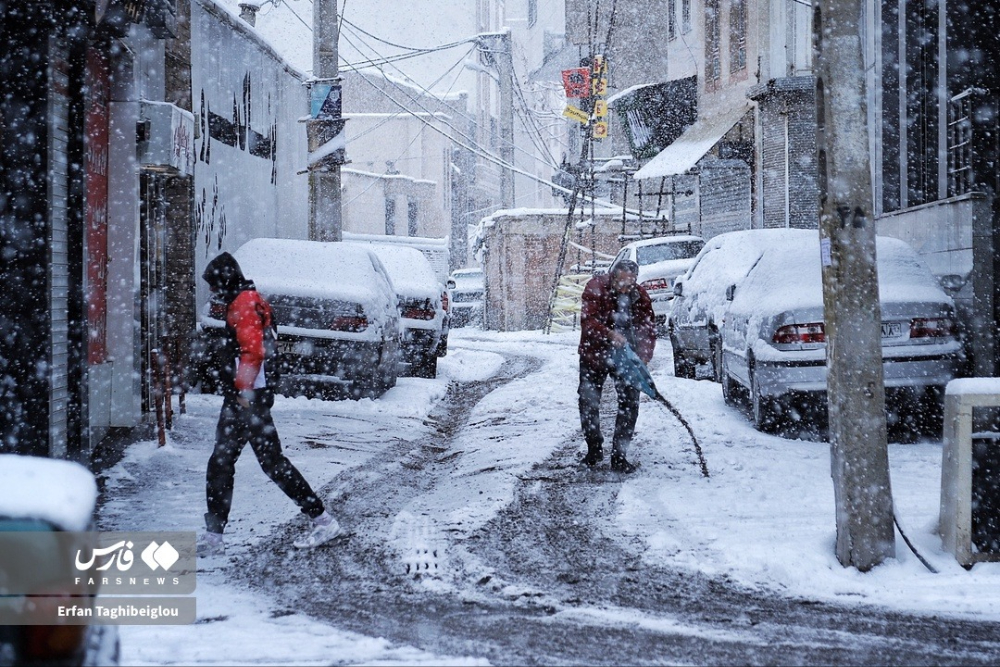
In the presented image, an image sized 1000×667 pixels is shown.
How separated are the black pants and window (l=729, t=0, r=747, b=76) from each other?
69.3ft

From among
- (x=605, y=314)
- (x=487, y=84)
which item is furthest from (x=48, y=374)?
(x=487, y=84)

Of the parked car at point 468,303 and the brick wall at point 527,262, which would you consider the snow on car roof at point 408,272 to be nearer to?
the brick wall at point 527,262

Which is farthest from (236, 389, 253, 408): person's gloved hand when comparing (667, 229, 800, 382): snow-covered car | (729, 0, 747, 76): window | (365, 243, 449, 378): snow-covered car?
(729, 0, 747, 76): window

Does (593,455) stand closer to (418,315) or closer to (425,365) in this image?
(418,315)

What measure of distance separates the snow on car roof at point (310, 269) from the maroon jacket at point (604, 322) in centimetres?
371

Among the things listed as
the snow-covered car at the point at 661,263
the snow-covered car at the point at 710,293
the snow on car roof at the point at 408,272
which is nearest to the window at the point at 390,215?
the snow-covered car at the point at 661,263

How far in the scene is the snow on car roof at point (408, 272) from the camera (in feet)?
49.1

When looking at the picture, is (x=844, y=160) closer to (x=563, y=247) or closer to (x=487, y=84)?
(x=563, y=247)

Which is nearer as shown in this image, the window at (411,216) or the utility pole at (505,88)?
the utility pole at (505,88)

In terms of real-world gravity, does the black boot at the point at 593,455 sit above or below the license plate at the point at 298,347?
below

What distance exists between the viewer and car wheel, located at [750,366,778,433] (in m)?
9.08

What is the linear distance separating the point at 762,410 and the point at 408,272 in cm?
750

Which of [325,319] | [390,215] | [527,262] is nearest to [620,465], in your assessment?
[325,319]

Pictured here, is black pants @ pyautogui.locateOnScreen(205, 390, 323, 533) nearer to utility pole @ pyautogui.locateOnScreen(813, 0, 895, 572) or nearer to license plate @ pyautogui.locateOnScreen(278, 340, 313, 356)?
utility pole @ pyautogui.locateOnScreen(813, 0, 895, 572)
